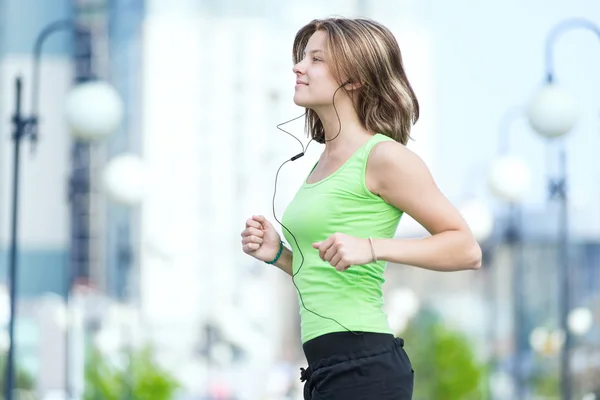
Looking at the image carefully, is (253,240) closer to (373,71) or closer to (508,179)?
(373,71)

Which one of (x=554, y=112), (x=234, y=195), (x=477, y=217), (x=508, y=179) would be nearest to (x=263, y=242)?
(x=554, y=112)

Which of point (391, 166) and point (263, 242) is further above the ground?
point (391, 166)

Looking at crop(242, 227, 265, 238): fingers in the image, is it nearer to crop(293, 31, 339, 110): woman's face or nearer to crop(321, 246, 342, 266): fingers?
crop(293, 31, 339, 110): woman's face

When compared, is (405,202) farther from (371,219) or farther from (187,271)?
(187,271)

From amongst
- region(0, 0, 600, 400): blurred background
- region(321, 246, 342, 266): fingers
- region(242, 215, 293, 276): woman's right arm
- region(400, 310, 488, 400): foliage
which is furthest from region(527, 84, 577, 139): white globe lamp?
region(400, 310, 488, 400): foliage

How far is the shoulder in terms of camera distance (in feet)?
6.30

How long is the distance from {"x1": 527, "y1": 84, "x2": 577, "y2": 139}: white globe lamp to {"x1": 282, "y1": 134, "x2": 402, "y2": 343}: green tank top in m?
5.52

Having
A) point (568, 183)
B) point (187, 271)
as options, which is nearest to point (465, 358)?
point (187, 271)

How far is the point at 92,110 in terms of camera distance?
23.3 ft

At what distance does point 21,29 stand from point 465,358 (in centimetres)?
1157

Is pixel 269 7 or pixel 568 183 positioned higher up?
pixel 269 7

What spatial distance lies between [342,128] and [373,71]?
0.11 m

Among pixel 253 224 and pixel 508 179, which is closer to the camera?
pixel 253 224

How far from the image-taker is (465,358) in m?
25.3
